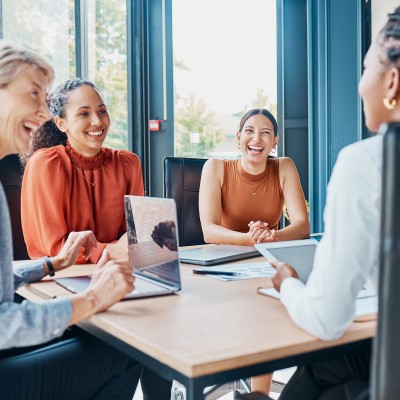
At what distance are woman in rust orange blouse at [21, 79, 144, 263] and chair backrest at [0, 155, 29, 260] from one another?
0.10m

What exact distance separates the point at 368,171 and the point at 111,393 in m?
0.85

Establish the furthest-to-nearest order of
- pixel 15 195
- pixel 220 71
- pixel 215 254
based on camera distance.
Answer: pixel 220 71, pixel 15 195, pixel 215 254

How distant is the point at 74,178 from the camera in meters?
2.07

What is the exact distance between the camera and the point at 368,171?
2.79ft

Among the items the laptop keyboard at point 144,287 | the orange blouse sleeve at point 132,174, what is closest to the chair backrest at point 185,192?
the orange blouse sleeve at point 132,174

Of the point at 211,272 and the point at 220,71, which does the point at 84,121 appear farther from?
the point at 220,71

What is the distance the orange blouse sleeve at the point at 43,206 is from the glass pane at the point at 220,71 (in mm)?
2313

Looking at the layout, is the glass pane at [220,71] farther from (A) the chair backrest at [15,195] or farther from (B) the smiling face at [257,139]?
(A) the chair backrest at [15,195]

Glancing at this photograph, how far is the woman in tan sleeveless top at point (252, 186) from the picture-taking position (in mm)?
2482

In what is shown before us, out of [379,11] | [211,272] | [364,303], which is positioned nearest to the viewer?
[364,303]

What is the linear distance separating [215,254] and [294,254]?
48 cm

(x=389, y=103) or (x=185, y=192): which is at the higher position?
(x=389, y=103)

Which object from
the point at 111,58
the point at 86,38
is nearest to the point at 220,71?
the point at 111,58

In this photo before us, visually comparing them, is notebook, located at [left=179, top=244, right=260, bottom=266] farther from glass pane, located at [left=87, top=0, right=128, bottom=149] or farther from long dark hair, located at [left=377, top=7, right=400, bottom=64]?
glass pane, located at [left=87, top=0, right=128, bottom=149]
